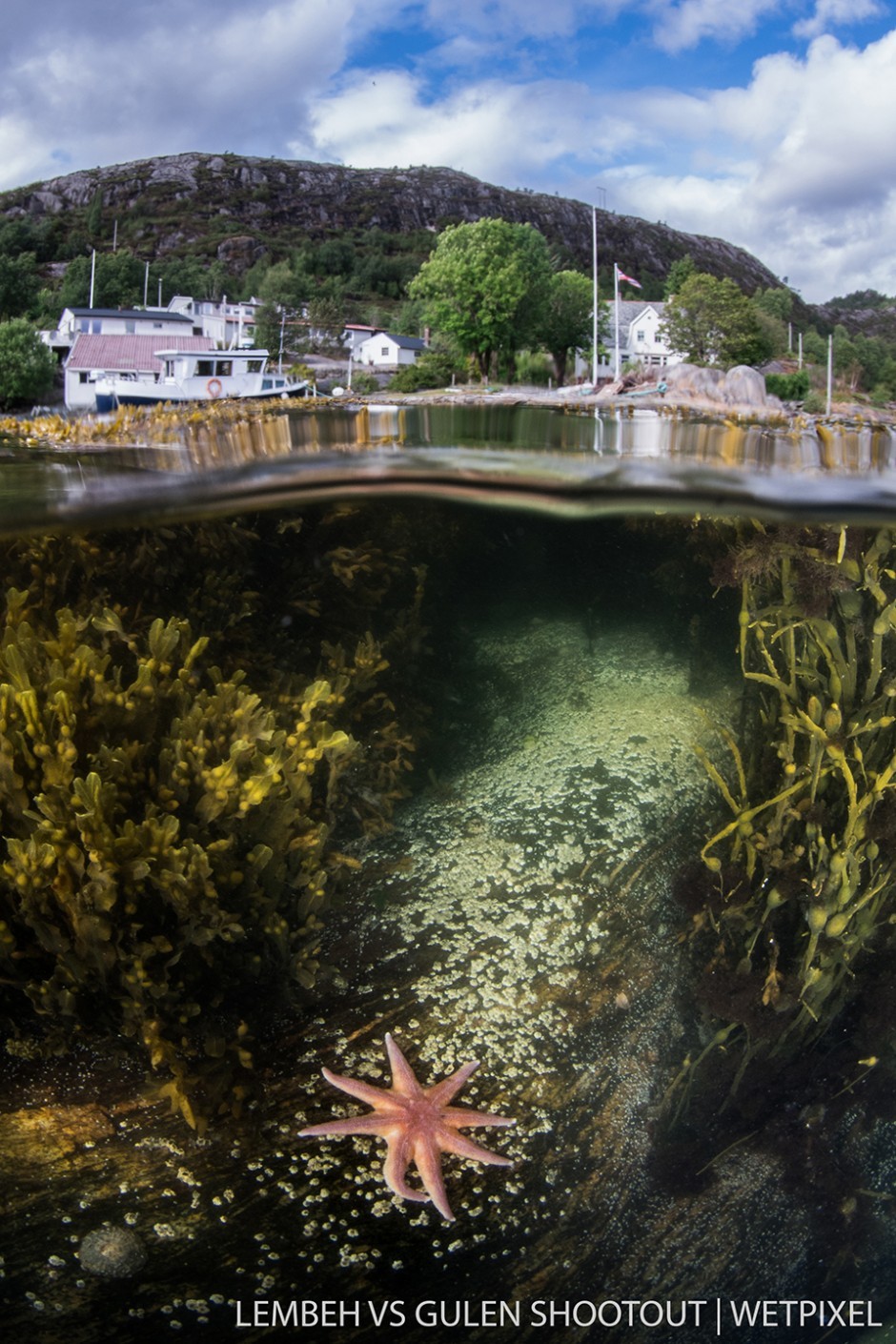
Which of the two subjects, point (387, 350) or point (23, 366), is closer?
point (23, 366)

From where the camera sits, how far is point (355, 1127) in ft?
8.93

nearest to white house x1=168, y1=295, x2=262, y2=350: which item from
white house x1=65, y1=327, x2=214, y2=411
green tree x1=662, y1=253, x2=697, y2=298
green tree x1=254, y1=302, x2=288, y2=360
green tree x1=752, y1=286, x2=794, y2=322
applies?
green tree x1=254, y1=302, x2=288, y2=360

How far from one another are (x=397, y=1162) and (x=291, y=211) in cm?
1234

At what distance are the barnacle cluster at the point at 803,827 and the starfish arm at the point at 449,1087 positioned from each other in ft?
3.67

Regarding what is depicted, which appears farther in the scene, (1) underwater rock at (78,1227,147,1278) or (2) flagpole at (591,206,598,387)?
(2) flagpole at (591,206,598,387)

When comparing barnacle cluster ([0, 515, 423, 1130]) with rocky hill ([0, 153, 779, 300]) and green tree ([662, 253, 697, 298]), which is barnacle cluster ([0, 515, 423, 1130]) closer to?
green tree ([662, 253, 697, 298])

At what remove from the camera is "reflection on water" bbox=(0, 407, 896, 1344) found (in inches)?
109

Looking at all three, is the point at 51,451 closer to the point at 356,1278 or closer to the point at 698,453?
the point at 698,453

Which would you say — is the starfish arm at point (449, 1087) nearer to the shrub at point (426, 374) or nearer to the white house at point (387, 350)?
the shrub at point (426, 374)

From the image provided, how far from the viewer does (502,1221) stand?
2895 millimetres

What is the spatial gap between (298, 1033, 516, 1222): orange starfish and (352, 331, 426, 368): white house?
548 cm

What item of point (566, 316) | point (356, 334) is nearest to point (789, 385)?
point (566, 316)

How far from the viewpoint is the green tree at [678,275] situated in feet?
28.1

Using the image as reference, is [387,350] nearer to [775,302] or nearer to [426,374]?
[426,374]
